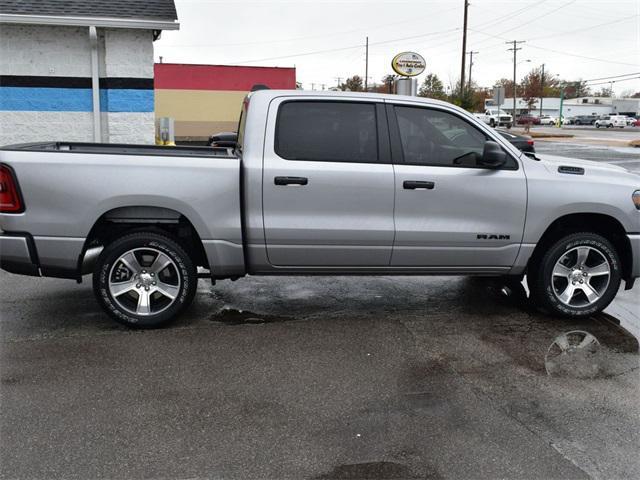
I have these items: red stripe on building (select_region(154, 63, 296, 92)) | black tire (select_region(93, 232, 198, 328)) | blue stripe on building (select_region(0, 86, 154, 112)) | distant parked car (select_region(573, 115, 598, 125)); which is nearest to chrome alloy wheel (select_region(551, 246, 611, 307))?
black tire (select_region(93, 232, 198, 328))

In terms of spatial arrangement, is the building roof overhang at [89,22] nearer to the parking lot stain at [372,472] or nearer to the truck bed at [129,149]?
the truck bed at [129,149]

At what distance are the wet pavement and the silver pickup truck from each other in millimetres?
464

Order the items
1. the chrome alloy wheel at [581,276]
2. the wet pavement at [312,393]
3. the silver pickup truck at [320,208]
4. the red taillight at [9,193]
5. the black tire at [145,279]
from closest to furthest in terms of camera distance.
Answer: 1. the wet pavement at [312,393]
2. the red taillight at [9,193]
3. the silver pickup truck at [320,208]
4. the black tire at [145,279]
5. the chrome alloy wheel at [581,276]

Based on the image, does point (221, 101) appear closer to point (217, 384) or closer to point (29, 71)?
point (29, 71)

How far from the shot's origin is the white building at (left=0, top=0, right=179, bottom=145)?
11617mm

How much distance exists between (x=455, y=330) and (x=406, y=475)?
7.76 ft

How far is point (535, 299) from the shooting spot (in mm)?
5840

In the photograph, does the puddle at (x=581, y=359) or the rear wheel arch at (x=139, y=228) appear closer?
the puddle at (x=581, y=359)

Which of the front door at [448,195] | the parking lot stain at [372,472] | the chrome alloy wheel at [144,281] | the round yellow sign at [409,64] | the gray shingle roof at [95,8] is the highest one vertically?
the gray shingle roof at [95,8]

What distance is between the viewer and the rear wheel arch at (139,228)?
5.11 meters

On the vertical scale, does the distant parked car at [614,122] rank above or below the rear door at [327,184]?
above

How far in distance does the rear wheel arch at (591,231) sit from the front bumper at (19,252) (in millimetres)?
4134

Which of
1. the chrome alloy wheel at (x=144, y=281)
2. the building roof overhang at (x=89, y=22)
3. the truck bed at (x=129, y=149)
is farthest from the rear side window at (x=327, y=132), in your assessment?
the building roof overhang at (x=89, y=22)

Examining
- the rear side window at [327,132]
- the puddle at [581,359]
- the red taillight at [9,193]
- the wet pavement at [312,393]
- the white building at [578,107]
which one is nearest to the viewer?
the wet pavement at [312,393]
